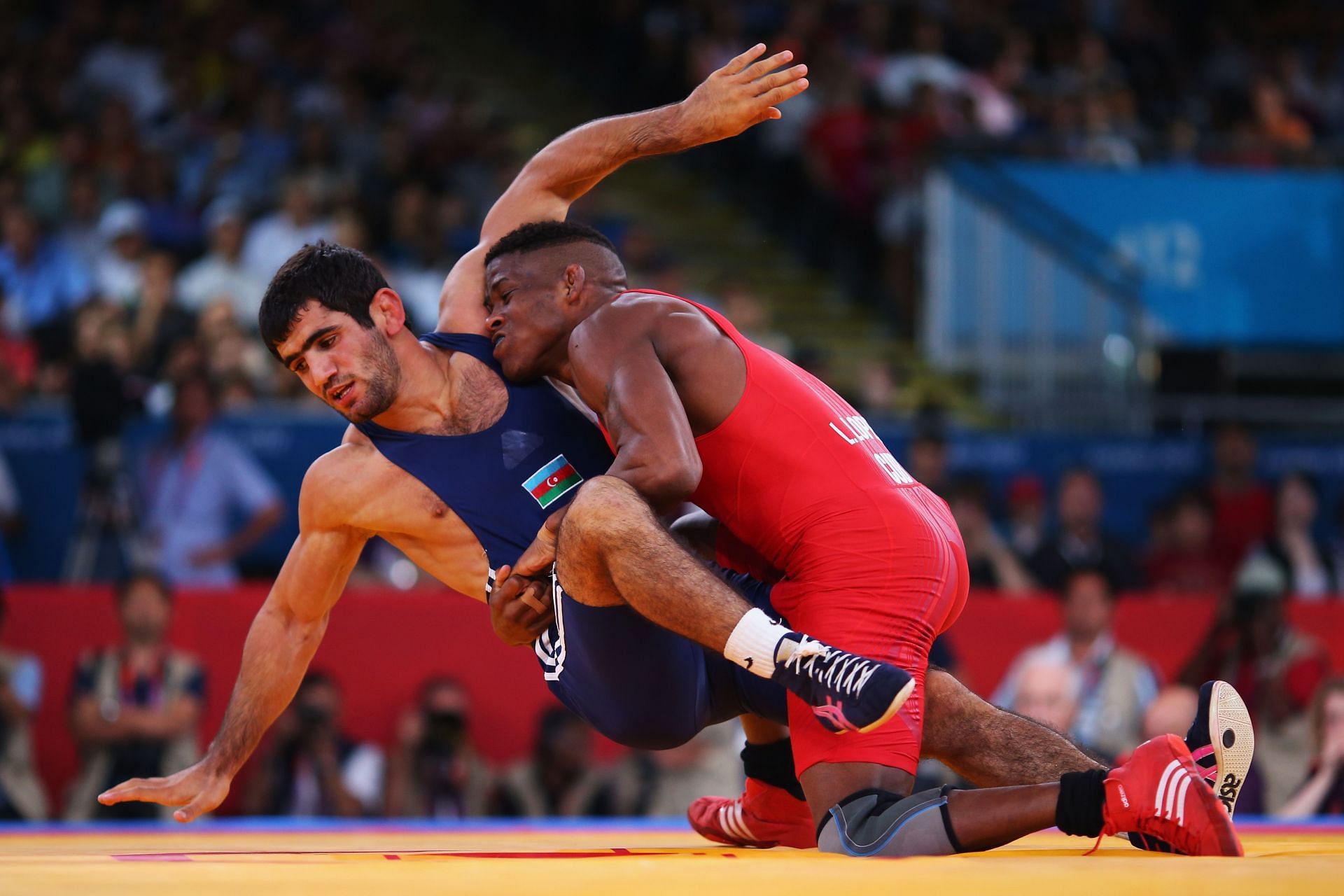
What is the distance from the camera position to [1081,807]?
2.98 m

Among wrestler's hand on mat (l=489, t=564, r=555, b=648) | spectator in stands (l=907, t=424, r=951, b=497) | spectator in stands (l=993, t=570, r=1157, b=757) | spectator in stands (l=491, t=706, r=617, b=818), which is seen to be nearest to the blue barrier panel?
spectator in stands (l=907, t=424, r=951, b=497)

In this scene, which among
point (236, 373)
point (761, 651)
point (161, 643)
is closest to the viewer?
point (761, 651)

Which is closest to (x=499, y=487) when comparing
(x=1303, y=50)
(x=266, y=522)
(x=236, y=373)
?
(x=266, y=522)

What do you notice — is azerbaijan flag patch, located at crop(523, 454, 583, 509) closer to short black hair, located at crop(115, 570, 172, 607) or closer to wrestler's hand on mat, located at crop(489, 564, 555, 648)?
wrestler's hand on mat, located at crop(489, 564, 555, 648)

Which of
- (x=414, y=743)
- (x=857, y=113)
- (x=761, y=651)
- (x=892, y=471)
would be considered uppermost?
(x=857, y=113)

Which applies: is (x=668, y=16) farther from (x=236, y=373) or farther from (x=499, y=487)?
(x=499, y=487)

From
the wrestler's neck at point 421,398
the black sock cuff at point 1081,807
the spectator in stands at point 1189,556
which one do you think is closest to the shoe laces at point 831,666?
the black sock cuff at point 1081,807

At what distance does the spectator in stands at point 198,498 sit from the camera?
6840mm

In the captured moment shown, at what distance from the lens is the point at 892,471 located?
3486 millimetres

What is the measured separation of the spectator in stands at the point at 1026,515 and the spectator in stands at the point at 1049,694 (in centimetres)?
132

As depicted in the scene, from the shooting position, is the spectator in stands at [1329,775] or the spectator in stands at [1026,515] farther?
the spectator in stands at [1026,515]

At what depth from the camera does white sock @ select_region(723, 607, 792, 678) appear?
3.06 m

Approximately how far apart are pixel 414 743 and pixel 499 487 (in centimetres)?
274

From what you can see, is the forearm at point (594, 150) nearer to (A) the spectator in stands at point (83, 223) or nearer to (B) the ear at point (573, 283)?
(B) the ear at point (573, 283)
